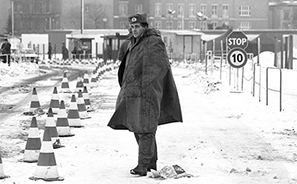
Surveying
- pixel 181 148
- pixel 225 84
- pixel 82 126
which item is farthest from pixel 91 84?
pixel 181 148

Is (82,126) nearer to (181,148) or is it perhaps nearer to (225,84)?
(181,148)

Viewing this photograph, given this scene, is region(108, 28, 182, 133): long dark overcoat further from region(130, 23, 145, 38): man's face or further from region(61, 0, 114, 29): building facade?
region(61, 0, 114, 29): building facade

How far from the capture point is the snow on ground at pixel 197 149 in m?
9.60

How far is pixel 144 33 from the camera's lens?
31.4ft

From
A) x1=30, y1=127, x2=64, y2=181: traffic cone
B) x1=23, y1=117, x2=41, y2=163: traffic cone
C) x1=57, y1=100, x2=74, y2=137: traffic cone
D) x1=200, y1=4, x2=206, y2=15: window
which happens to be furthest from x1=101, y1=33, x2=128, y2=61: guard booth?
x1=200, y1=4, x2=206, y2=15: window

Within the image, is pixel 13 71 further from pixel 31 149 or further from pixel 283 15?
pixel 283 15

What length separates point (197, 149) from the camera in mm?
12023

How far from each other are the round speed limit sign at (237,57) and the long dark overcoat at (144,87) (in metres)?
13.2

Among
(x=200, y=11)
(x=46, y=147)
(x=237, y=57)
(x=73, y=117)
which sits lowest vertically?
(x=73, y=117)

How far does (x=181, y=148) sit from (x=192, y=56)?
62786 mm

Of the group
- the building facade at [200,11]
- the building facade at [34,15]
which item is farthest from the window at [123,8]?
the building facade at [34,15]

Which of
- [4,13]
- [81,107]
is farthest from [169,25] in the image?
[81,107]

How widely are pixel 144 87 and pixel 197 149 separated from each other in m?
2.82

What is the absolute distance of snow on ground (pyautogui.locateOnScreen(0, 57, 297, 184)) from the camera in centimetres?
960
